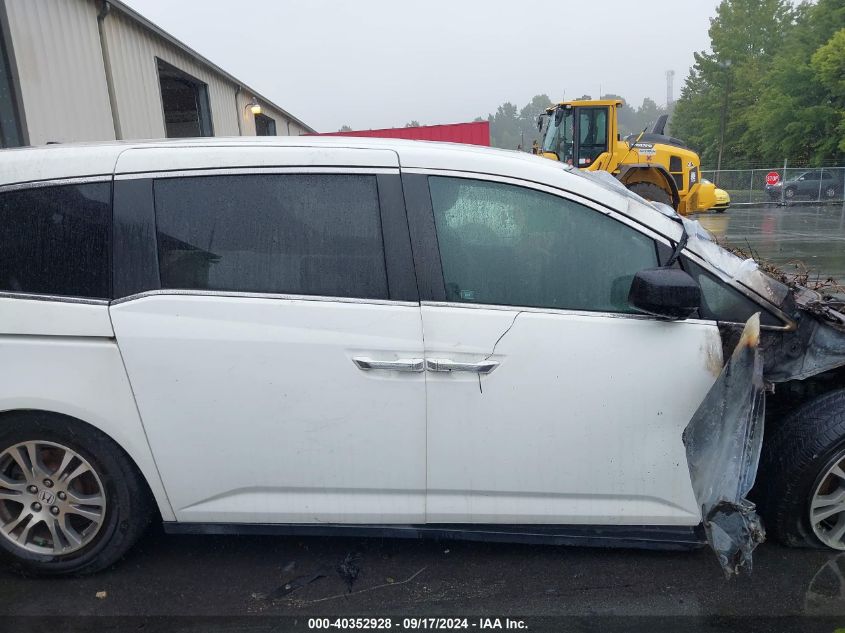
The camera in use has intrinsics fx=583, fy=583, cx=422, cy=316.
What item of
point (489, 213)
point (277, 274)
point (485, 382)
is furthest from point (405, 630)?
point (489, 213)

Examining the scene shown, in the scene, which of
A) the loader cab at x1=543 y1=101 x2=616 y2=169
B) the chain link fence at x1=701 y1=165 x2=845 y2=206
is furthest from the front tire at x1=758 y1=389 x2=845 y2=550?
the chain link fence at x1=701 y1=165 x2=845 y2=206

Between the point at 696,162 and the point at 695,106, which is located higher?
the point at 695,106

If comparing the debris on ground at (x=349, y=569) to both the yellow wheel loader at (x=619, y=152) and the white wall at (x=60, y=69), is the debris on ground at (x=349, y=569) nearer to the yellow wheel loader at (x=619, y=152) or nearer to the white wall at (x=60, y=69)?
the white wall at (x=60, y=69)

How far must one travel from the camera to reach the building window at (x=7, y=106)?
662 cm

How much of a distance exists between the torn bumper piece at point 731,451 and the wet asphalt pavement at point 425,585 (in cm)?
32

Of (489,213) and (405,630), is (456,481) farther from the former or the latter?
(489,213)

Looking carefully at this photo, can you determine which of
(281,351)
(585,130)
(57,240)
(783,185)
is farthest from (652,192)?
(783,185)

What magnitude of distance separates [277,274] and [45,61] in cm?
718

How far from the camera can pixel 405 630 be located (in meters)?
2.18

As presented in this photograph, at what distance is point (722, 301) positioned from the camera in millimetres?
2312

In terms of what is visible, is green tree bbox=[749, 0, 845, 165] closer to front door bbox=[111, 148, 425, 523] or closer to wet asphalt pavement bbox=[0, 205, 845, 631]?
wet asphalt pavement bbox=[0, 205, 845, 631]

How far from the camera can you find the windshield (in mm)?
14500

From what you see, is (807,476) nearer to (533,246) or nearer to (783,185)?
(533,246)

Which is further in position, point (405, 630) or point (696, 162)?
point (696, 162)
